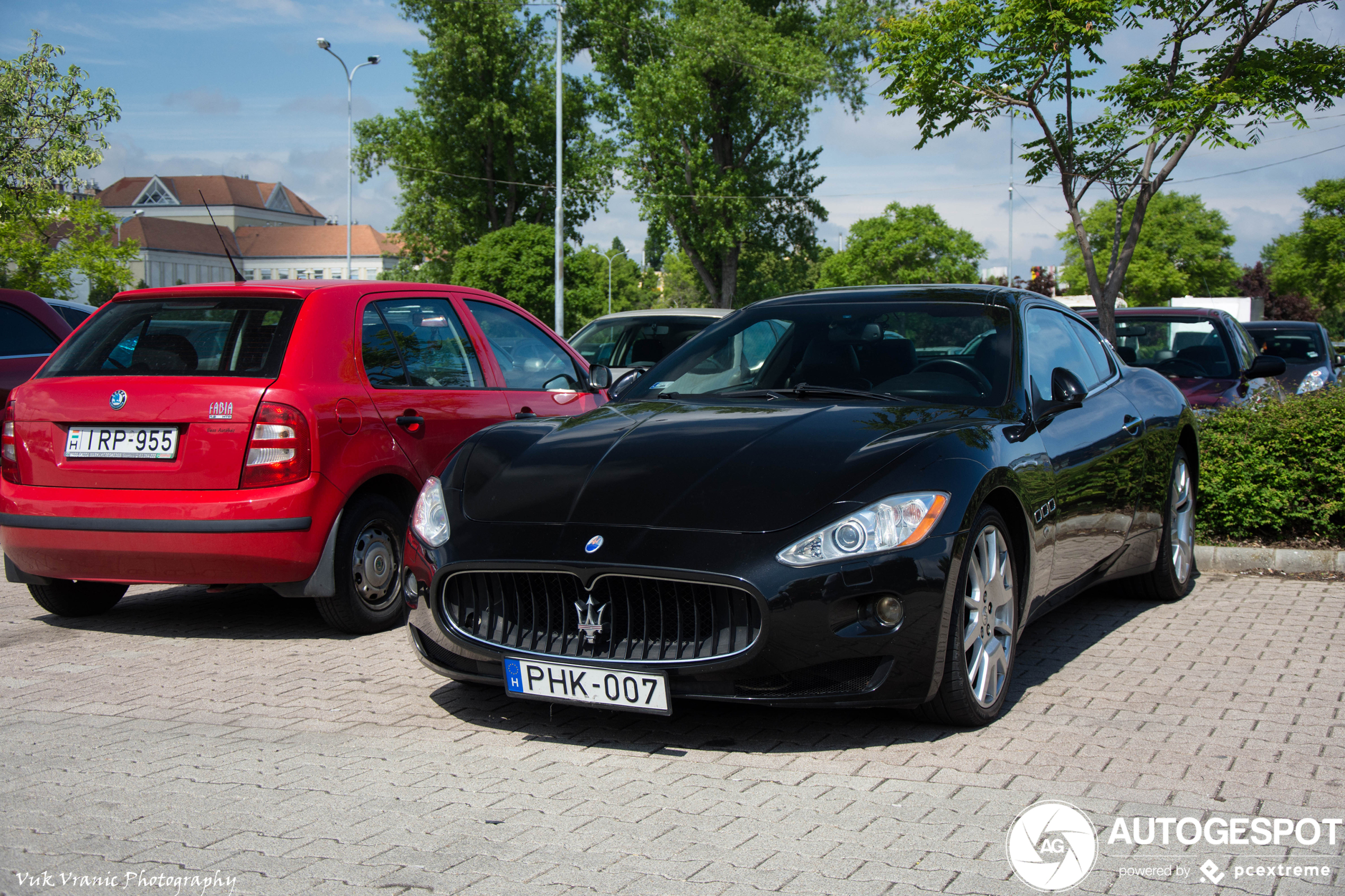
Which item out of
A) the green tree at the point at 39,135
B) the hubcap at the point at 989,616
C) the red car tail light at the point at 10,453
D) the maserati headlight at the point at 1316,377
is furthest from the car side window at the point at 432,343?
the green tree at the point at 39,135

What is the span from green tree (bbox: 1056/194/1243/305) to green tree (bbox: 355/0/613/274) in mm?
38854

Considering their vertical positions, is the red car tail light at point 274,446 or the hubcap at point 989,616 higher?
the red car tail light at point 274,446

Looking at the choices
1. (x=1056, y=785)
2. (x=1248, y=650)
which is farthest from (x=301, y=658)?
(x=1248, y=650)

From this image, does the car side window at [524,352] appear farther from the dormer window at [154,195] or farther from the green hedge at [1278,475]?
the dormer window at [154,195]

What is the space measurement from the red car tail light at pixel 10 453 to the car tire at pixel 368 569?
5.05ft

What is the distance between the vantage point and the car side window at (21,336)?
9.06 metres

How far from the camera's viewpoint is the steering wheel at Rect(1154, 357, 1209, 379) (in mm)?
10562

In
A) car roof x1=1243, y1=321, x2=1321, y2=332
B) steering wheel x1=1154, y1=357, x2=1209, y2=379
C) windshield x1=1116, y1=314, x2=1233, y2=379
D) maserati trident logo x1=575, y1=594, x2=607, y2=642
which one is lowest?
maserati trident logo x1=575, y1=594, x2=607, y2=642

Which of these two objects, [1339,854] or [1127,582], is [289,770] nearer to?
[1339,854]

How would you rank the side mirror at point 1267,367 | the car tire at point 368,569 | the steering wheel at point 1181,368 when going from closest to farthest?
1. the car tire at point 368,569
2. the side mirror at point 1267,367
3. the steering wheel at point 1181,368

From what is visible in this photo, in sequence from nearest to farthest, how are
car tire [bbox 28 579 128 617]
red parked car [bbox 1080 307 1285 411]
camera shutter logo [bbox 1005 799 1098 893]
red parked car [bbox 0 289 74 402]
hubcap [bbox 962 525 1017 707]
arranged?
camera shutter logo [bbox 1005 799 1098 893] → hubcap [bbox 962 525 1017 707] → car tire [bbox 28 579 128 617] → red parked car [bbox 0 289 74 402] → red parked car [bbox 1080 307 1285 411]

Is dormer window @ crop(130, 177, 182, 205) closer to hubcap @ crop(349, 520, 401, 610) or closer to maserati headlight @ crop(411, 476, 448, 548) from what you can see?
hubcap @ crop(349, 520, 401, 610)

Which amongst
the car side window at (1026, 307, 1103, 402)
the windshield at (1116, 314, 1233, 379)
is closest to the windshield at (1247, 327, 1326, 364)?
the windshield at (1116, 314, 1233, 379)

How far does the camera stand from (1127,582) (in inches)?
264
